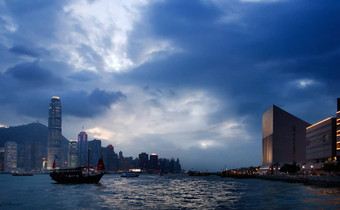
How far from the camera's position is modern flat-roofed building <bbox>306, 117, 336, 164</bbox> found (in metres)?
146

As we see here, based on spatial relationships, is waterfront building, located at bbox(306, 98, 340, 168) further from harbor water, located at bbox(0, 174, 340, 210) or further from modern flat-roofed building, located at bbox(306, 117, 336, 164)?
harbor water, located at bbox(0, 174, 340, 210)

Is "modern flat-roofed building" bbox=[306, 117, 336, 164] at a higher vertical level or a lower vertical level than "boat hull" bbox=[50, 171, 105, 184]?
higher

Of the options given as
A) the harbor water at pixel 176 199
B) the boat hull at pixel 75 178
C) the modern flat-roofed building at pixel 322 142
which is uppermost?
the modern flat-roofed building at pixel 322 142

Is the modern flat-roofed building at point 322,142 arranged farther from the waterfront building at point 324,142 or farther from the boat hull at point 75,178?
the boat hull at point 75,178

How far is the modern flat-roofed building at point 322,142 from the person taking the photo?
14650 cm

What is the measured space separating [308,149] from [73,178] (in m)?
118

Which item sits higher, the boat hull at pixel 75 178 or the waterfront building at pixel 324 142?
the waterfront building at pixel 324 142

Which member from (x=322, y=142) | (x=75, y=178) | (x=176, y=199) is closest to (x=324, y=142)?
(x=322, y=142)

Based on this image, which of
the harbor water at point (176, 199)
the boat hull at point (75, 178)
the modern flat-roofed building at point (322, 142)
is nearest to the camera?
the harbor water at point (176, 199)

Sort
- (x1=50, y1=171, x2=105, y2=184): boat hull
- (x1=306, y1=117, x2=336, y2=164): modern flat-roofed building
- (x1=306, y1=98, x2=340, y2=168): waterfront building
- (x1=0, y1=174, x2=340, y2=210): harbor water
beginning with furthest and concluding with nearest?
(x1=306, y1=117, x2=336, y2=164): modern flat-roofed building, (x1=306, y1=98, x2=340, y2=168): waterfront building, (x1=50, y1=171, x2=105, y2=184): boat hull, (x1=0, y1=174, x2=340, y2=210): harbor water

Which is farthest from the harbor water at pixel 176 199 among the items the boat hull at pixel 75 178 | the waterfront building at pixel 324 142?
the waterfront building at pixel 324 142

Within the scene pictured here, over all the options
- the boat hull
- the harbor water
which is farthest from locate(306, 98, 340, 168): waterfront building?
the boat hull

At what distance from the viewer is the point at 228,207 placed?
49.2m

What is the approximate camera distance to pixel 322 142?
156 metres
